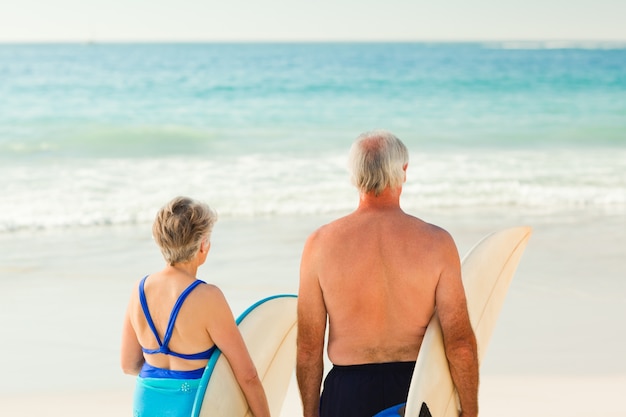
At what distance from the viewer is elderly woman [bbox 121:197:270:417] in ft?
7.59

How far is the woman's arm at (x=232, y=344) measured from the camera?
7.70 feet

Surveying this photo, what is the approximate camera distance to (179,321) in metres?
2.33

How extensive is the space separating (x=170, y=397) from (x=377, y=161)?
0.80m

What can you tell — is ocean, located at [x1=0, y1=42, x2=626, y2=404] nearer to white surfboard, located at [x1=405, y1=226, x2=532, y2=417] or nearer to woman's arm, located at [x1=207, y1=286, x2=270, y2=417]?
white surfboard, located at [x1=405, y1=226, x2=532, y2=417]

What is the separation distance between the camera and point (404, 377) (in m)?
2.35

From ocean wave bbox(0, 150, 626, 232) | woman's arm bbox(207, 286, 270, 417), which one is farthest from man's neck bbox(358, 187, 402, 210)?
ocean wave bbox(0, 150, 626, 232)

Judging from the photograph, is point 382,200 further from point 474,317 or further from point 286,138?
point 286,138

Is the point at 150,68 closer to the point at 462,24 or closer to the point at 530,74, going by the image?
the point at 530,74

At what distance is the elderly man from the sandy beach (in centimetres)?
131

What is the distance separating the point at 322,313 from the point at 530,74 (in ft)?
102

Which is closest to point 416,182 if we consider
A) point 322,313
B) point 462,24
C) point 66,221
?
point 66,221

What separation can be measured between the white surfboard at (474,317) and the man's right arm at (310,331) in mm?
280

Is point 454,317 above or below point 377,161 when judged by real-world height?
below

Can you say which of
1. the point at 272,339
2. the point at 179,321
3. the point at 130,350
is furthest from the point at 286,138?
the point at 179,321
